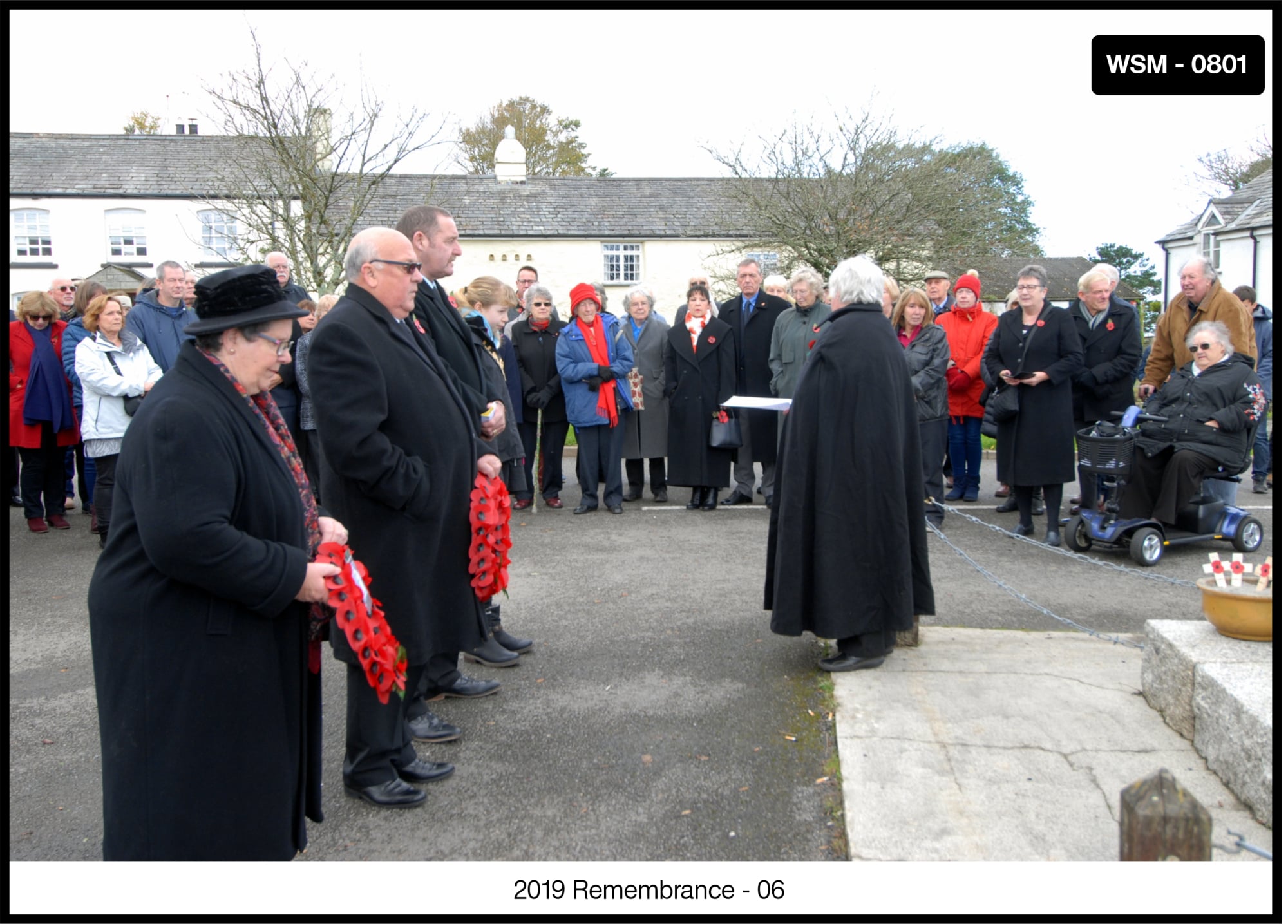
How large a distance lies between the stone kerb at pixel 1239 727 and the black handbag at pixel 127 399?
805 centimetres

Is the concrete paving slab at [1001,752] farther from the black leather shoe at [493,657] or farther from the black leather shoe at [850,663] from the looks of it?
the black leather shoe at [493,657]

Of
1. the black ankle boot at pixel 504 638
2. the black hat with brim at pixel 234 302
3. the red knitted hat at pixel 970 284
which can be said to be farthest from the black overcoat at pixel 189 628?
the red knitted hat at pixel 970 284

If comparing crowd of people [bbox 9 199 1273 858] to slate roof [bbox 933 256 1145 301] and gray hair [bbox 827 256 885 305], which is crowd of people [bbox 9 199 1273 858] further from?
slate roof [bbox 933 256 1145 301]

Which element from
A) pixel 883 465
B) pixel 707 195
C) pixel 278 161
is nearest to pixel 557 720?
pixel 883 465

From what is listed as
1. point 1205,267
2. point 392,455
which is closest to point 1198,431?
point 1205,267

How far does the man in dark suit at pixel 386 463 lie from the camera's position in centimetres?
388

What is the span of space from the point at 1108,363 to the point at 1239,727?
20.5 ft

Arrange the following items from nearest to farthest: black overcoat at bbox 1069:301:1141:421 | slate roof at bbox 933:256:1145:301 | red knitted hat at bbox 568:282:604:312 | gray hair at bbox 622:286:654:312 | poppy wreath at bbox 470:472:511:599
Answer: poppy wreath at bbox 470:472:511:599, black overcoat at bbox 1069:301:1141:421, red knitted hat at bbox 568:282:604:312, gray hair at bbox 622:286:654:312, slate roof at bbox 933:256:1145:301

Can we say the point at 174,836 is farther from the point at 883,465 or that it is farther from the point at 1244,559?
the point at 1244,559

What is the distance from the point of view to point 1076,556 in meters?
8.22

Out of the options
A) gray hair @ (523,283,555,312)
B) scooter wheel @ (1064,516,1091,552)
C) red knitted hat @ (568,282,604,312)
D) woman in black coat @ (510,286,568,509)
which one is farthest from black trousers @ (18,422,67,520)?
scooter wheel @ (1064,516,1091,552)

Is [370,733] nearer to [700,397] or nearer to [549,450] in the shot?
[549,450]

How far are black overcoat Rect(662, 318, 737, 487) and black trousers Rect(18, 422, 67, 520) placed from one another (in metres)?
6.32

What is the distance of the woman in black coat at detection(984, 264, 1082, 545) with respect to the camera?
8.59 meters
